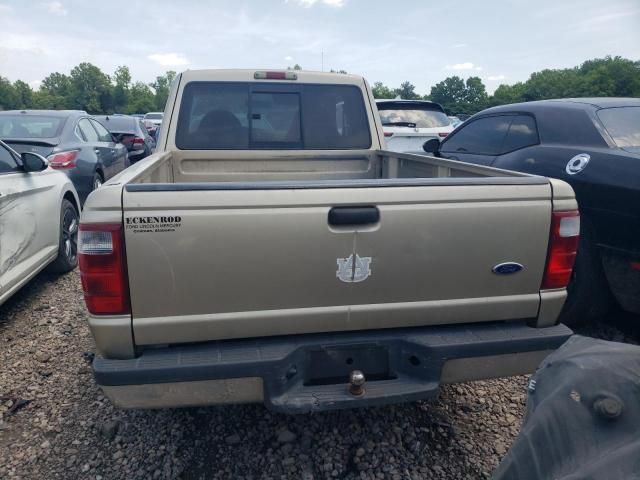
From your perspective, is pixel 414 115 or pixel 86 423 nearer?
pixel 86 423

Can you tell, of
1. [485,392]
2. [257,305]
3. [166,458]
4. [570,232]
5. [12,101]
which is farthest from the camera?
[12,101]

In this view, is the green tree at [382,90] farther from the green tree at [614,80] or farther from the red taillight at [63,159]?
the red taillight at [63,159]

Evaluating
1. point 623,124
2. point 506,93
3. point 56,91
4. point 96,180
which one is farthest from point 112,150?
point 56,91

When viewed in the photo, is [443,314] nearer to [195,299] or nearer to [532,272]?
[532,272]

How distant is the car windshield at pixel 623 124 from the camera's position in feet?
11.5

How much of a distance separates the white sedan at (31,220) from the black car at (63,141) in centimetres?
117

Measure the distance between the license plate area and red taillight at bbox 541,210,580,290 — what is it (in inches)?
34.9

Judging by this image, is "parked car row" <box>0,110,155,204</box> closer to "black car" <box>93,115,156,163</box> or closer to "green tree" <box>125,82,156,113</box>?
"black car" <box>93,115,156,163</box>

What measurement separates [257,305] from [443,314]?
897mm

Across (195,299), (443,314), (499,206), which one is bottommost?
(443,314)

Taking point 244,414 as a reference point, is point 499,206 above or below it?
above

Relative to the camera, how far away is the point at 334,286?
81.1 inches

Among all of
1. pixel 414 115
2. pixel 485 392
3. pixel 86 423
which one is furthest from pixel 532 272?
pixel 414 115

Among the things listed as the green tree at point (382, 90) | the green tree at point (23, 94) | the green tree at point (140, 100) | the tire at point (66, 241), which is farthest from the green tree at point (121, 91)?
the tire at point (66, 241)
